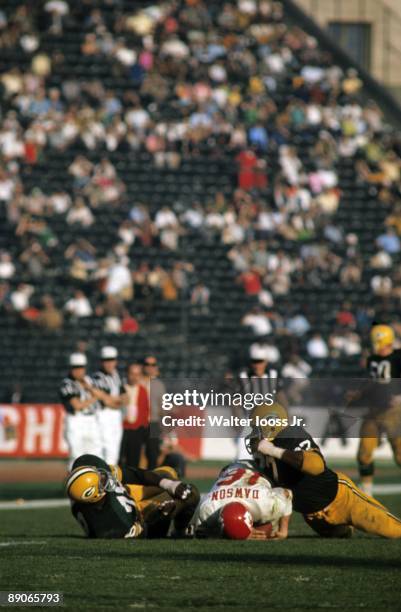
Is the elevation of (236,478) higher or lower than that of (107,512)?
higher

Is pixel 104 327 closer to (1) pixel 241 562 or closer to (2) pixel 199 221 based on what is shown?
(2) pixel 199 221

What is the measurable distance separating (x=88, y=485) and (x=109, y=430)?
19.2ft

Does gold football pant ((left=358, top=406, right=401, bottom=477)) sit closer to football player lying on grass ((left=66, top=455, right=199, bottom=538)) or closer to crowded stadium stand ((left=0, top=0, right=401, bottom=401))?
football player lying on grass ((left=66, top=455, right=199, bottom=538))

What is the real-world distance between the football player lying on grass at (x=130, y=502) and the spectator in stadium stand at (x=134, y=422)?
4.99m

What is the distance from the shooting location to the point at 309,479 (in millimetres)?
9766

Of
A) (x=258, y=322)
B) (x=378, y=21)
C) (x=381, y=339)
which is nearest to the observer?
(x=381, y=339)

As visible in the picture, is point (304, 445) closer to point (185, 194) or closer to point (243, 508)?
point (243, 508)

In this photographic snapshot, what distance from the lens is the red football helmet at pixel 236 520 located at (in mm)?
9805

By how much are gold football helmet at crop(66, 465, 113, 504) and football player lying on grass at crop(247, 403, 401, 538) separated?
3.59 ft

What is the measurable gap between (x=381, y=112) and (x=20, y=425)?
1413 centimetres

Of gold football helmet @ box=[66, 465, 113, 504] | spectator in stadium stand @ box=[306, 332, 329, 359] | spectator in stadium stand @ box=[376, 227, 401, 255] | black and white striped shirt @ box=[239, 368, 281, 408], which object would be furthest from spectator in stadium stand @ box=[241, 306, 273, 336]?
gold football helmet @ box=[66, 465, 113, 504]

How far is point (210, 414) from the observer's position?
33.8ft

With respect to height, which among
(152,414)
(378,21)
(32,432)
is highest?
(378,21)

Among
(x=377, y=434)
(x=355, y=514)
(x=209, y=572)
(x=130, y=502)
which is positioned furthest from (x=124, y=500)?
(x=377, y=434)
